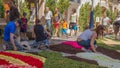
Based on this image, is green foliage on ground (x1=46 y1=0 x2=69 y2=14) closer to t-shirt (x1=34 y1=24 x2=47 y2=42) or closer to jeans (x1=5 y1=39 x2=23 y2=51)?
t-shirt (x1=34 y1=24 x2=47 y2=42)

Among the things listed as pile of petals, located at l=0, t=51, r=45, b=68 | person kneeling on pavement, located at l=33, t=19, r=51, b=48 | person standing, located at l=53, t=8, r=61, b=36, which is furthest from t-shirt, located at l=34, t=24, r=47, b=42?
→ person standing, located at l=53, t=8, r=61, b=36

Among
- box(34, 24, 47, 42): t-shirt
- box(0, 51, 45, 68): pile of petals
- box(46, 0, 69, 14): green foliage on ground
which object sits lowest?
box(0, 51, 45, 68): pile of petals

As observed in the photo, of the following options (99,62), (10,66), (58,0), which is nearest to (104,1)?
(58,0)

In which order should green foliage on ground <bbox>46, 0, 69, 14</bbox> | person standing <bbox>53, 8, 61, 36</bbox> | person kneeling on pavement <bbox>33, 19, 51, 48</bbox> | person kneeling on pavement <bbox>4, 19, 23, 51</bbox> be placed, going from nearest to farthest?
person kneeling on pavement <bbox>4, 19, 23, 51</bbox> → person kneeling on pavement <bbox>33, 19, 51, 48</bbox> → person standing <bbox>53, 8, 61, 36</bbox> → green foliage on ground <bbox>46, 0, 69, 14</bbox>

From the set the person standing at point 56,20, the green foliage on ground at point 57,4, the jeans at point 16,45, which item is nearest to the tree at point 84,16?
the green foliage on ground at point 57,4

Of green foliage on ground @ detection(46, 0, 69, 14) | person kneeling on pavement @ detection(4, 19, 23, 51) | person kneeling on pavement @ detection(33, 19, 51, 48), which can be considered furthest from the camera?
green foliage on ground @ detection(46, 0, 69, 14)

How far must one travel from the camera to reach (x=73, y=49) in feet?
53.2

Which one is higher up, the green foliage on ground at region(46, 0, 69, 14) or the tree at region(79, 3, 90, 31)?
the green foliage on ground at region(46, 0, 69, 14)

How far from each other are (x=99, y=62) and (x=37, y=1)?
19.5 m

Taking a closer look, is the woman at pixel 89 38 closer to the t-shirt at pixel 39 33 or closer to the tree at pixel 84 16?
the t-shirt at pixel 39 33

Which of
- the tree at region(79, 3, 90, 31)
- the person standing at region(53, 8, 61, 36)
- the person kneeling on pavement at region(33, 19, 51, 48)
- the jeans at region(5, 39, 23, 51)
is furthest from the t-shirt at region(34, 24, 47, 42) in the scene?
the tree at region(79, 3, 90, 31)

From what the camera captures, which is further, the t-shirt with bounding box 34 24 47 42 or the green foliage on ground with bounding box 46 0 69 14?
the green foliage on ground with bounding box 46 0 69 14

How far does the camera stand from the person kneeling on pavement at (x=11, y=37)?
13.7m

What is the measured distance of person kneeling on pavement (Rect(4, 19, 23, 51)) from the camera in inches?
540
